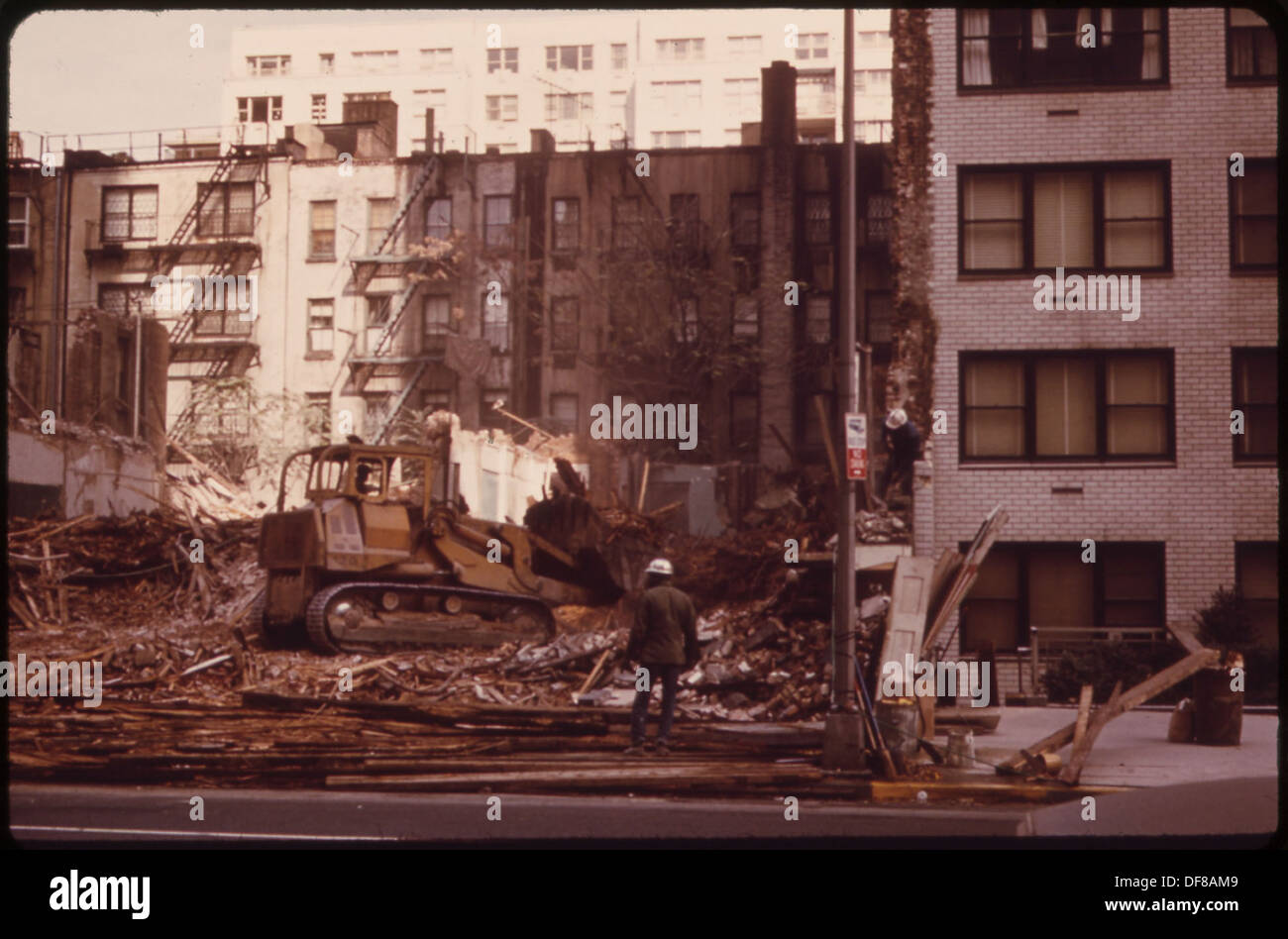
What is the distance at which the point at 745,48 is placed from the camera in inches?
1339

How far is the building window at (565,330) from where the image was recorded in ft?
111

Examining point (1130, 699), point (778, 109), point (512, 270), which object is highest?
point (778, 109)

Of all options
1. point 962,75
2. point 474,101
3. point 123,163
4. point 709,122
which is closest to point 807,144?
point 709,122

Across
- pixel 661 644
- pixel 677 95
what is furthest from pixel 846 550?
pixel 677 95

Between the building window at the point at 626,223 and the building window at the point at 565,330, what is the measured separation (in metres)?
1.95

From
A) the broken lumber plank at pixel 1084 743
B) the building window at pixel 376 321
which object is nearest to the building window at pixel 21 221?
the building window at pixel 376 321

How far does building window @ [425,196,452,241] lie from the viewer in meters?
37.2

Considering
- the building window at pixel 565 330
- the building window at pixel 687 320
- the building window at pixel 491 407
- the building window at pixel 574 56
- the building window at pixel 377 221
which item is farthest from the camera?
the building window at pixel 377 221

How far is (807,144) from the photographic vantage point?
3641 cm

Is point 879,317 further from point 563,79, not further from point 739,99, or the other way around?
point 563,79

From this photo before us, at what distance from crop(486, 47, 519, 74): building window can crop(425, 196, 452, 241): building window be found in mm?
4004

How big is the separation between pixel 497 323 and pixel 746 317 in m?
→ 6.14

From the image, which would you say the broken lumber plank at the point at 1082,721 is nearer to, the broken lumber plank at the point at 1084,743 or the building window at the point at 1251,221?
the broken lumber plank at the point at 1084,743

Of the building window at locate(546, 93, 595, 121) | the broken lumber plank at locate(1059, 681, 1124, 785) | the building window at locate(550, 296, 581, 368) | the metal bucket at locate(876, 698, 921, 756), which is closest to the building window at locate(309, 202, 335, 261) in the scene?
the building window at locate(546, 93, 595, 121)
